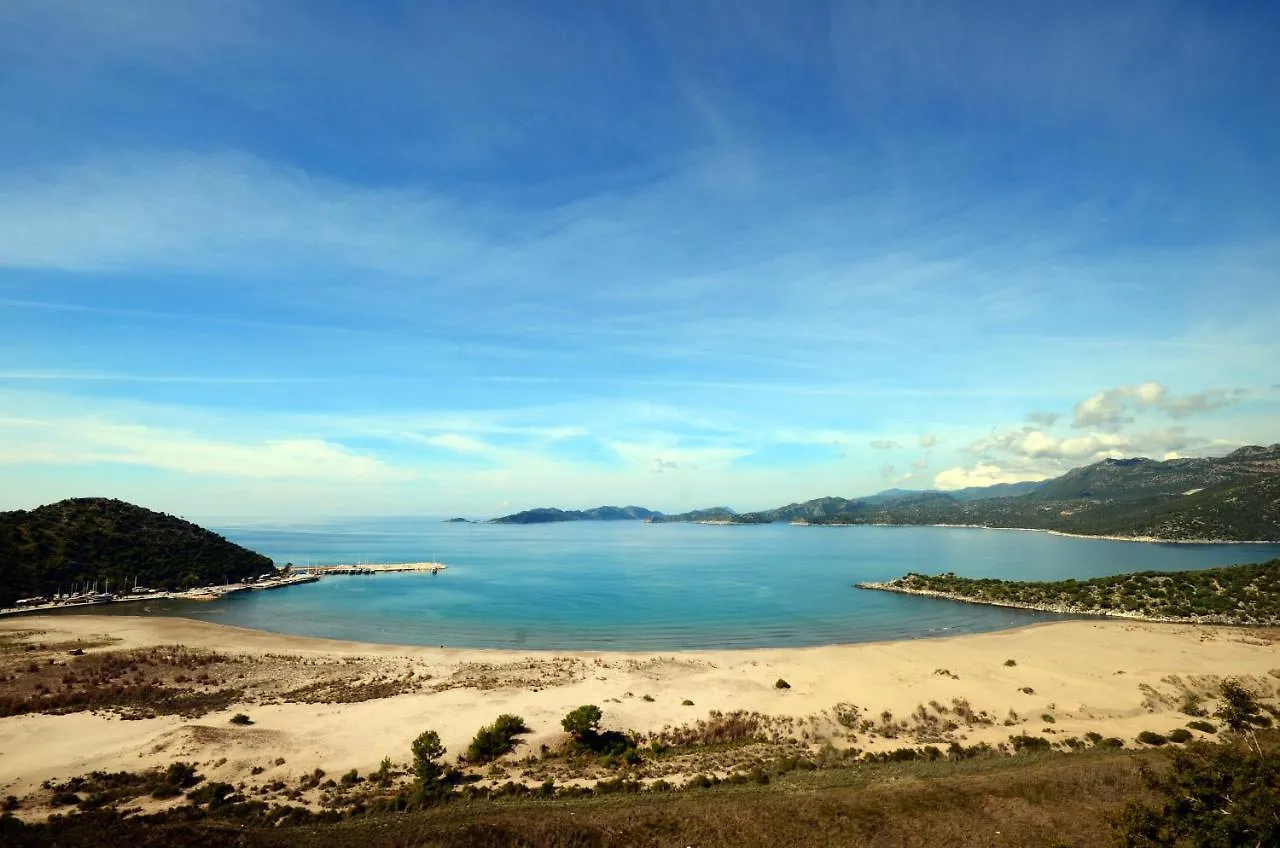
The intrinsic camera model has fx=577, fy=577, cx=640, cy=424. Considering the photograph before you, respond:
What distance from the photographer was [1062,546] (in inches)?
6811

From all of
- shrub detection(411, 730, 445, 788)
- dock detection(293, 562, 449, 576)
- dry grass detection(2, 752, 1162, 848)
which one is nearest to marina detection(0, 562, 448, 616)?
dock detection(293, 562, 449, 576)

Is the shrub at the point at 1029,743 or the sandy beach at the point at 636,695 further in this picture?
the shrub at the point at 1029,743

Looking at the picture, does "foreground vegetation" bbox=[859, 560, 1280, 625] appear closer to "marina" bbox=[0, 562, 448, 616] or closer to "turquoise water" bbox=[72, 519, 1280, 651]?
"turquoise water" bbox=[72, 519, 1280, 651]

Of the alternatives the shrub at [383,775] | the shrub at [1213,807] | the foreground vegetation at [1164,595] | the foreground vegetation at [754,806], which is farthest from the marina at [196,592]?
the foreground vegetation at [1164,595]

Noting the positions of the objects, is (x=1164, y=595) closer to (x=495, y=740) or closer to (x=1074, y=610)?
(x=1074, y=610)

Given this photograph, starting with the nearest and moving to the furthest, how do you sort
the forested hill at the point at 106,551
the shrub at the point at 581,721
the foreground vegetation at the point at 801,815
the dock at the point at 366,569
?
the foreground vegetation at the point at 801,815 → the shrub at the point at 581,721 → the forested hill at the point at 106,551 → the dock at the point at 366,569

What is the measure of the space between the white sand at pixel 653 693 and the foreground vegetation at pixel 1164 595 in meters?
8.91

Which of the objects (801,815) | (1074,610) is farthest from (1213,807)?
(1074,610)

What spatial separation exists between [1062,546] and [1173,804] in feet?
636

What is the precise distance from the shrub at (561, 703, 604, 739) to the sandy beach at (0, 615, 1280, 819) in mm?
1123

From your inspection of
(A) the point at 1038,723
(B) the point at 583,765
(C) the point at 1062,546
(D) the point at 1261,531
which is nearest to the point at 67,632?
(B) the point at 583,765

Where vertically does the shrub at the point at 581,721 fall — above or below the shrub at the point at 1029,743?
above

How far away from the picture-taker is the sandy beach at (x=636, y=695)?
2744 centimetres

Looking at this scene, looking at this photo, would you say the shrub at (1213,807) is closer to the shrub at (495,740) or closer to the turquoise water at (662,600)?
the shrub at (495,740)
